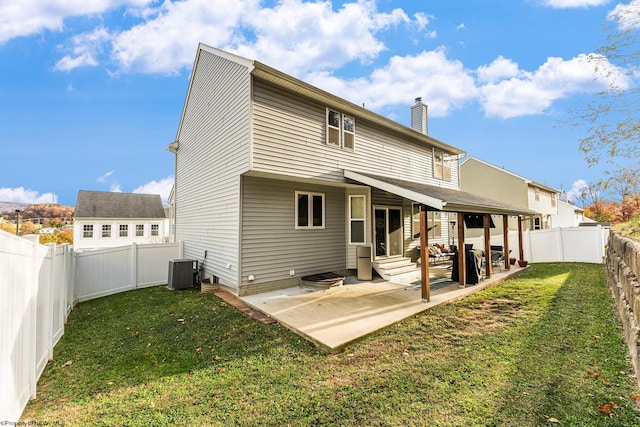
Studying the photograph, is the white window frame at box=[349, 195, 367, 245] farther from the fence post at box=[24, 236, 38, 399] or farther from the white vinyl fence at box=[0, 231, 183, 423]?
the fence post at box=[24, 236, 38, 399]

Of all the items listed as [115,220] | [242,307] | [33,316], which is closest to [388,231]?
[242,307]

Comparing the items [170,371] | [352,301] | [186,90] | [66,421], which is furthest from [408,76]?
[66,421]

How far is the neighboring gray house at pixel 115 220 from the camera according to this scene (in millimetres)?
28953

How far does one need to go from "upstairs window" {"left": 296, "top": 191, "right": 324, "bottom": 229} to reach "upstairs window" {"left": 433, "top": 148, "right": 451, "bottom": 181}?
744 centimetres

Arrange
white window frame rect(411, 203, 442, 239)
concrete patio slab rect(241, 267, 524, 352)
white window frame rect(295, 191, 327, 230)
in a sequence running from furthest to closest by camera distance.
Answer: white window frame rect(411, 203, 442, 239) → white window frame rect(295, 191, 327, 230) → concrete patio slab rect(241, 267, 524, 352)

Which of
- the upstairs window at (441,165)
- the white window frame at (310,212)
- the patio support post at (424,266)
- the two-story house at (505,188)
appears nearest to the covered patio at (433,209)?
the patio support post at (424,266)

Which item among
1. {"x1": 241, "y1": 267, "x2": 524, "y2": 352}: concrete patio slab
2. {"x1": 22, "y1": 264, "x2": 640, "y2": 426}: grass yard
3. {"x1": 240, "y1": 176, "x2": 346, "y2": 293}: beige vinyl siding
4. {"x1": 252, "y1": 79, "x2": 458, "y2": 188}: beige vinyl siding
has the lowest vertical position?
{"x1": 22, "y1": 264, "x2": 640, "y2": 426}: grass yard

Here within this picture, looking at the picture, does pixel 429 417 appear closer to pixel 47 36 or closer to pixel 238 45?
pixel 238 45

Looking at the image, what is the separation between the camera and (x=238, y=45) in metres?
9.70

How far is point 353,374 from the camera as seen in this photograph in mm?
3727

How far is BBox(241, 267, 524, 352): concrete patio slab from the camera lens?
197 inches

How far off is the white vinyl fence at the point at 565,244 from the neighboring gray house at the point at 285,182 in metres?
6.01

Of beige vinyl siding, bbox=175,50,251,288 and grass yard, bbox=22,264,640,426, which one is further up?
beige vinyl siding, bbox=175,50,251,288

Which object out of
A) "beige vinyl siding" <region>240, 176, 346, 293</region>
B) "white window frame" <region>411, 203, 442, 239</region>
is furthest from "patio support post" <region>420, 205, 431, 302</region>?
"white window frame" <region>411, 203, 442, 239</region>
